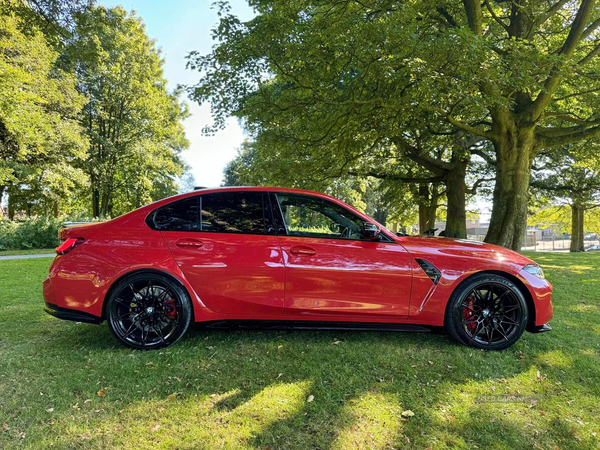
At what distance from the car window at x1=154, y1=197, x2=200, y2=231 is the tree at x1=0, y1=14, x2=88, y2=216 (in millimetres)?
15803

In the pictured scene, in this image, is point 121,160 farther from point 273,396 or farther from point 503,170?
point 273,396

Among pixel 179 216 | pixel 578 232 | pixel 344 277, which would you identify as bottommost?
pixel 344 277

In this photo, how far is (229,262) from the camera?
3.24 metres

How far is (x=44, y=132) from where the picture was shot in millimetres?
17203

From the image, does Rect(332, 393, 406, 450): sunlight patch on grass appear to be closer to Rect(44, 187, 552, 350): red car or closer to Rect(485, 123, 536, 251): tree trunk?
Rect(44, 187, 552, 350): red car

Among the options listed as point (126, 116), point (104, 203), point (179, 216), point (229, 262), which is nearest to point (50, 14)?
point (179, 216)

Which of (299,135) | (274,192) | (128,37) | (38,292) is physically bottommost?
(38,292)

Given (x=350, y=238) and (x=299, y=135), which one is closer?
(x=350, y=238)

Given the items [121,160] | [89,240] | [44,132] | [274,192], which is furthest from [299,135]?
[121,160]

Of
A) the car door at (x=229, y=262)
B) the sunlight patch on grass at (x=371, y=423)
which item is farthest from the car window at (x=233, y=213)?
the sunlight patch on grass at (x=371, y=423)

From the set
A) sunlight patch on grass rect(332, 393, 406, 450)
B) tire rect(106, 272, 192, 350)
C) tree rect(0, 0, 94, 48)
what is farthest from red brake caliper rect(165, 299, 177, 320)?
tree rect(0, 0, 94, 48)

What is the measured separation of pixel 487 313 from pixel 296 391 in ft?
7.04

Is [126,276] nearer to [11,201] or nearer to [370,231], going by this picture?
[370,231]

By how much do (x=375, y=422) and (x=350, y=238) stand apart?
1675mm
